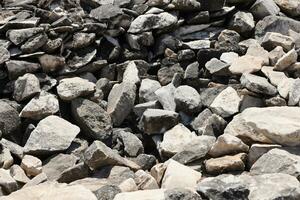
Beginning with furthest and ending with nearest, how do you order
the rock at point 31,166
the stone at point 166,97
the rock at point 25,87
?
the stone at point 166,97, the rock at point 25,87, the rock at point 31,166

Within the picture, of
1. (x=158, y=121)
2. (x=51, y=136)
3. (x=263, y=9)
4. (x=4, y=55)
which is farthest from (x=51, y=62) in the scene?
(x=263, y=9)

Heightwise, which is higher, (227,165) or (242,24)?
(242,24)

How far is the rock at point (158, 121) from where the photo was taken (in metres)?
5.15

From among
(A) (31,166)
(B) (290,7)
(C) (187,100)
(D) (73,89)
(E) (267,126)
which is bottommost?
(A) (31,166)

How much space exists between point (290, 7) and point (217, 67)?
1452mm

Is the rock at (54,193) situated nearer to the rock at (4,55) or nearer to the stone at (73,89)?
the stone at (73,89)

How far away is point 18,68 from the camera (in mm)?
5391

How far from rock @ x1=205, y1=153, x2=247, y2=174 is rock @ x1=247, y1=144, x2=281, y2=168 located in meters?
0.06

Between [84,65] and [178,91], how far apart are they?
1046mm

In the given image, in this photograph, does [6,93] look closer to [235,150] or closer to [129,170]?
[129,170]

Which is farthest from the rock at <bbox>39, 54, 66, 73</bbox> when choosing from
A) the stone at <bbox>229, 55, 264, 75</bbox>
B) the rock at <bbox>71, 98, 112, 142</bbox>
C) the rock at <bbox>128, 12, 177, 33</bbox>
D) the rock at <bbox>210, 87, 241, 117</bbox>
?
the stone at <bbox>229, 55, 264, 75</bbox>

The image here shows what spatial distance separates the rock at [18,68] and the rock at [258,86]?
6.99 feet

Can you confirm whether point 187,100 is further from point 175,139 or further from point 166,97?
point 175,139

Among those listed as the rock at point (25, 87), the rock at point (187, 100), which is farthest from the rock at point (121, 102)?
the rock at point (25, 87)
